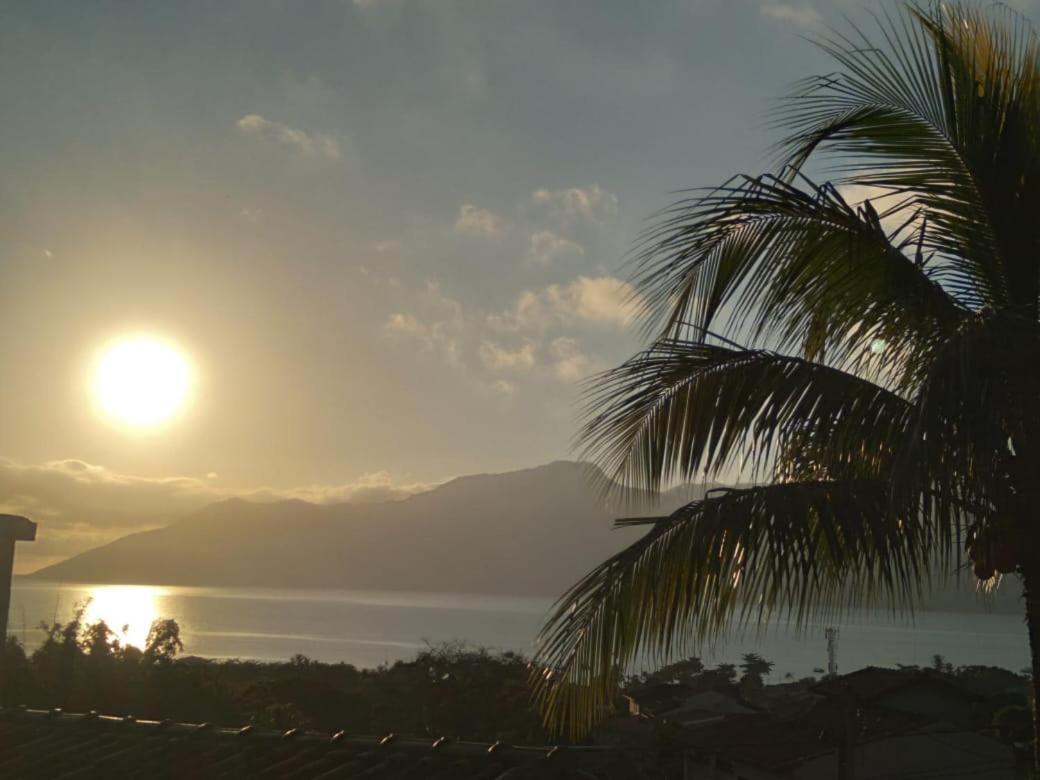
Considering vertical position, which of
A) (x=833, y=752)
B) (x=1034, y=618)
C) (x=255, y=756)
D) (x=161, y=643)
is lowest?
(x=833, y=752)

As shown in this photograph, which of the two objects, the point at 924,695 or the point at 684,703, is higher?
the point at 924,695

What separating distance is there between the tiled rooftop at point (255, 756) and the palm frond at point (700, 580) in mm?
1139

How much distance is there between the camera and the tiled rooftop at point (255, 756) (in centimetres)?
571

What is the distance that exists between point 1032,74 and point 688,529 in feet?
9.39

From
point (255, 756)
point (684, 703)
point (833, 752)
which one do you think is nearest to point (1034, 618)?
point (255, 756)

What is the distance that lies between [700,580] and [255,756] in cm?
367

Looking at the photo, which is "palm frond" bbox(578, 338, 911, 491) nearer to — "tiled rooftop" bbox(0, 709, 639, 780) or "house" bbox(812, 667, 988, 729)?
"tiled rooftop" bbox(0, 709, 639, 780)

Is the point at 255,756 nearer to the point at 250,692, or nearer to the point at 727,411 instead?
the point at 727,411

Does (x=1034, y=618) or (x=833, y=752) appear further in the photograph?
(x=833, y=752)

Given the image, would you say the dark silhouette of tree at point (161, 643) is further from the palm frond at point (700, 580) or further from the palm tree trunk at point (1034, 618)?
the palm tree trunk at point (1034, 618)

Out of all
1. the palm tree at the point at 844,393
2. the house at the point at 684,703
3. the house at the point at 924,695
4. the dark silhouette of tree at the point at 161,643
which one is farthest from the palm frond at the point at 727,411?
the house at the point at 684,703

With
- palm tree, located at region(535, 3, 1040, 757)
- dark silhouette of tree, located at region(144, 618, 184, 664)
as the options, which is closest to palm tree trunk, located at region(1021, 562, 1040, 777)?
palm tree, located at region(535, 3, 1040, 757)

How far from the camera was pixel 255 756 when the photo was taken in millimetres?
6594

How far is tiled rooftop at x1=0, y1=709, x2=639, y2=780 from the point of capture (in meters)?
5.71
